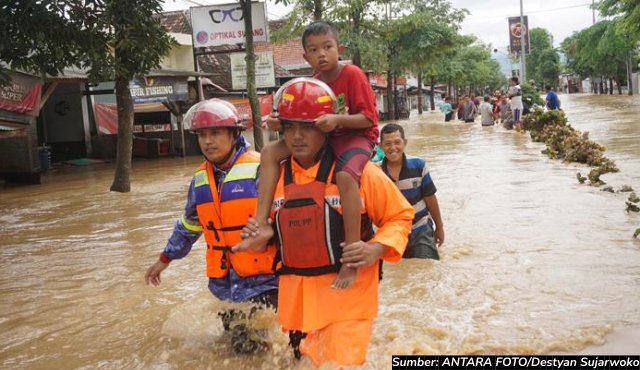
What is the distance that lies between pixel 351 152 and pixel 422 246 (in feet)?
7.11

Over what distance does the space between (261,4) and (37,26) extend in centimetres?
1005

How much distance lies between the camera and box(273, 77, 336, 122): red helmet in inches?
107

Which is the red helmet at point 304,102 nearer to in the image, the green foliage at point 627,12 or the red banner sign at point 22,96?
the red banner sign at point 22,96

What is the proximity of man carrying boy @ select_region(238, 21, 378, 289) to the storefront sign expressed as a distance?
14961 mm

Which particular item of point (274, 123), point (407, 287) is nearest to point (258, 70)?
point (407, 287)

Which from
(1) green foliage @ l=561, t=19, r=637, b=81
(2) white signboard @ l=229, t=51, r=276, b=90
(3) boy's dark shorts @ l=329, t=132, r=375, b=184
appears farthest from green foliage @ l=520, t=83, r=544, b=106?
(3) boy's dark shorts @ l=329, t=132, r=375, b=184

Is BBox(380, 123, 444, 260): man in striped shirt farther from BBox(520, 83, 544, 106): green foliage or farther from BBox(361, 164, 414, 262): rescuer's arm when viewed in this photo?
BBox(520, 83, 544, 106): green foliage

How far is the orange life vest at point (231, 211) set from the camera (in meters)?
3.43

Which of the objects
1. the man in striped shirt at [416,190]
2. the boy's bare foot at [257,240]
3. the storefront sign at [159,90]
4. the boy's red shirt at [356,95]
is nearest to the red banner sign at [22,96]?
the storefront sign at [159,90]

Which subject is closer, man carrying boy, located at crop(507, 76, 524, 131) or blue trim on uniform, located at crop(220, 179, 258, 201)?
blue trim on uniform, located at crop(220, 179, 258, 201)

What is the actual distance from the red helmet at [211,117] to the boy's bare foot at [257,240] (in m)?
0.83

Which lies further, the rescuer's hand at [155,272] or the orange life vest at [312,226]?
the rescuer's hand at [155,272]

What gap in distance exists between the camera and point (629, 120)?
73.0 feet

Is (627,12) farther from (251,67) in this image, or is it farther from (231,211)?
(231,211)
